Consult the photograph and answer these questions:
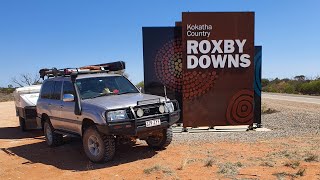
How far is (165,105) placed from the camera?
8898 mm

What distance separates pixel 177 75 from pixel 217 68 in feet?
4.48

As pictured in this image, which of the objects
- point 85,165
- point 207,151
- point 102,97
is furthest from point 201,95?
point 85,165

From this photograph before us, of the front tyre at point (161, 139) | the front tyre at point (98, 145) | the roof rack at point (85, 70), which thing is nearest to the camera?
the front tyre at point (98, 145)

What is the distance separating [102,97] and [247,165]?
11.9 feet

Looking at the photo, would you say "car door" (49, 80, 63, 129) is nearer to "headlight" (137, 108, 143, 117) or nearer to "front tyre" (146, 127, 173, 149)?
"front tyre" (146, 127, 173, 149)

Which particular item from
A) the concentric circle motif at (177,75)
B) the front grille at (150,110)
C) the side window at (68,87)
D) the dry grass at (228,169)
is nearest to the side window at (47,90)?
the side window at (68,87)

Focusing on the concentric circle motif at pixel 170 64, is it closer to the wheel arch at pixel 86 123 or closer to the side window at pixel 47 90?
the side window at pixel 47 90

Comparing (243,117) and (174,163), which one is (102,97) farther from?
(243,117)

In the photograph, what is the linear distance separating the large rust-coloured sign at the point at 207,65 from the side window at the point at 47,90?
313 centimetres

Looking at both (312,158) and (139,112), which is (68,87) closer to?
(139,112)

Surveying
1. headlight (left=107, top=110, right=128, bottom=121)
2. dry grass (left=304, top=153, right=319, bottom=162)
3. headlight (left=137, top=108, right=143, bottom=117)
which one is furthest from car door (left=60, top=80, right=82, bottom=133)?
dry grass (left=304, top=153, right=319, bottom=162)

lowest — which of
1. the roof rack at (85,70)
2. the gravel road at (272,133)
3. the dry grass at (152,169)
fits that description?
the gravel road at (272,133)

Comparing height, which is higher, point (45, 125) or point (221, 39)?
point (221, 39)

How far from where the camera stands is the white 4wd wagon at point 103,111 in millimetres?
8133
